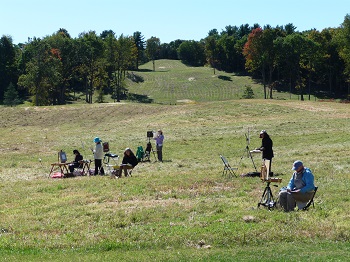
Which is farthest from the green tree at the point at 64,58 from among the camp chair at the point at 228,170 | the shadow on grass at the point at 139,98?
the camp chair at the point at 228,170

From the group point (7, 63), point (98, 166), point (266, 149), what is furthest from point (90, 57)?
point (266, 149)

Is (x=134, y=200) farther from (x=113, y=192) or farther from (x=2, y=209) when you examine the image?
(x=2, y=209)

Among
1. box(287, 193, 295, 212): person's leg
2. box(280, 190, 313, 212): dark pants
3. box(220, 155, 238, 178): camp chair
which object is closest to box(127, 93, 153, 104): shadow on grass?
box(220, 155, 238, 178): camp chair

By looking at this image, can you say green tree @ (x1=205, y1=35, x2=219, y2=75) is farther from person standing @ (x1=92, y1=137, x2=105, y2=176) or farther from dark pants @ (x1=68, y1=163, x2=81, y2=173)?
person standing @ (x1=92, y1=137, x2=105, y2=176)

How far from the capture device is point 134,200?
691 inches

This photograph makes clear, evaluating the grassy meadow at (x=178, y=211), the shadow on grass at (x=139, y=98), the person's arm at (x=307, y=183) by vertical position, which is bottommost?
the grassy meadow at (x=178, y=211)

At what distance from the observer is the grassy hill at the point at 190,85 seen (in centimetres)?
12194

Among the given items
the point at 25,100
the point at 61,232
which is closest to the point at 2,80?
the point at 25,100

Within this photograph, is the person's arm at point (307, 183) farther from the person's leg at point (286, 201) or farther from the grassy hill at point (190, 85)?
the grassy hill at point (190, 85)

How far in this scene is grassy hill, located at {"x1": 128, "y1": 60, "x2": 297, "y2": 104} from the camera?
4801 inches

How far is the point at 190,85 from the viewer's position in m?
140

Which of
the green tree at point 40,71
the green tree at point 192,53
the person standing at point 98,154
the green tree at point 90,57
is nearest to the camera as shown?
the person standing at point 98,154

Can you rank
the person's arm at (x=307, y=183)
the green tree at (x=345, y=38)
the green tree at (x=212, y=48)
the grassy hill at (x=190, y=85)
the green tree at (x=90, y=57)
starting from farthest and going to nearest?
1. the green tree at (x=212, y=48)
2. the grassy hill at (x=190, y=85)
3. the green tree at (x=90, y=57)
4. the green tree at (x=345, y=38)
5. the person's arm at (x=307, y=183)

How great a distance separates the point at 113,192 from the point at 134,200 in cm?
197
